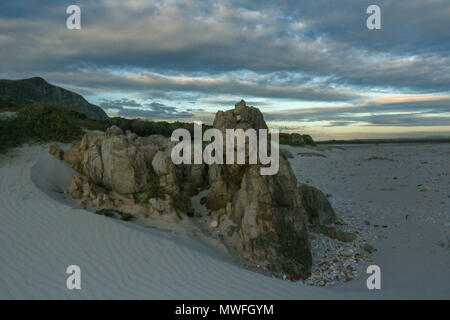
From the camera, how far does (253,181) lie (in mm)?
8984

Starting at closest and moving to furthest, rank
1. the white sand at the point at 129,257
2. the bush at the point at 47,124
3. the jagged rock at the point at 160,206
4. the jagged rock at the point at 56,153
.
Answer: the white sand at the point at 129,257
the jagged rock at the point at 160,206
the jagged rock at the point at 56,153
the bush at the point at 47,124

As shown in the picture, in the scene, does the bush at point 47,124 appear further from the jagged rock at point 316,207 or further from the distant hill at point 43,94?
the distant hill at point 43,94

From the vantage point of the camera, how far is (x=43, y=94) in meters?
56.7

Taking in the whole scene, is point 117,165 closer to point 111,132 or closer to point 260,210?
point 111,132

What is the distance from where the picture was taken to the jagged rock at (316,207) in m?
11.0

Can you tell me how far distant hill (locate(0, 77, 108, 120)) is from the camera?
5101 centimetres

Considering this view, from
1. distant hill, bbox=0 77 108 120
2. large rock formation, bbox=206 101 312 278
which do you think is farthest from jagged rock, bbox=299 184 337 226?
distant hill, bbox=0 77 108 120

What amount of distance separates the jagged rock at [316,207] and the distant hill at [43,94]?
49.0m

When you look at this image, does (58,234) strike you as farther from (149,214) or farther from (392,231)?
(392,231)

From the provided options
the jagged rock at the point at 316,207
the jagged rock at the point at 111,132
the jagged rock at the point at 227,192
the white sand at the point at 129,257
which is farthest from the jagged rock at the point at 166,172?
the jagged rock at the point at 316,207

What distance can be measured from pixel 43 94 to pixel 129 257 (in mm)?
62597

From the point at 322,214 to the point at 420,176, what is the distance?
16.3 m

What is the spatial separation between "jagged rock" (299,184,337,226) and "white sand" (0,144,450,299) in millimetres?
1777

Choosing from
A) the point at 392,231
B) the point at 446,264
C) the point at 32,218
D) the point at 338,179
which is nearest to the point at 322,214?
the point at 392,231
